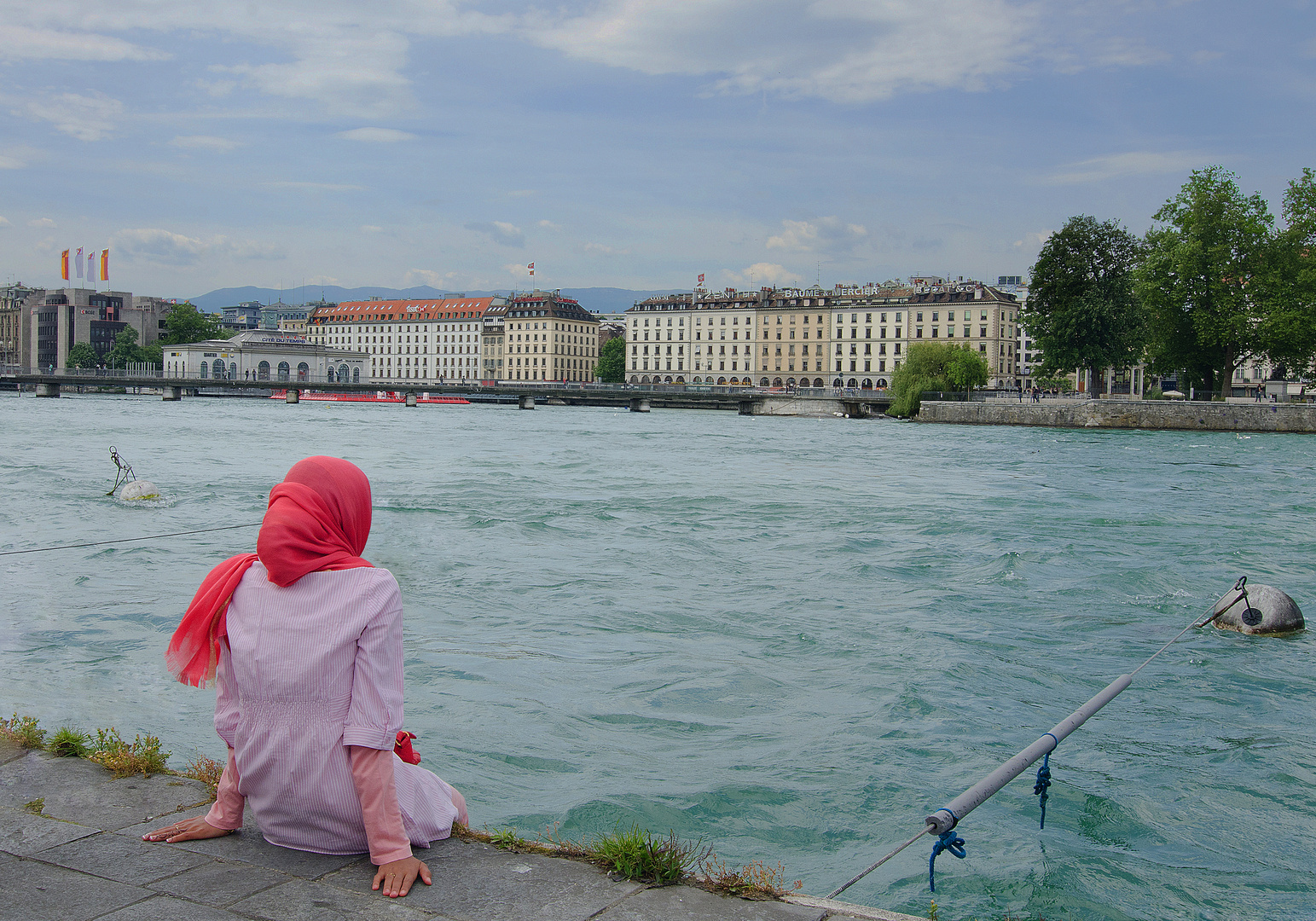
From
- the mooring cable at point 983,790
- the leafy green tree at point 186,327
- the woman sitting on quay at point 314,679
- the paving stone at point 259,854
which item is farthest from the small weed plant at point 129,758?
the leafy green tree at point 186,327

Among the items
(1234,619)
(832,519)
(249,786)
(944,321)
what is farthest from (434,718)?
(944,321)

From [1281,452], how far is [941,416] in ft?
93.2

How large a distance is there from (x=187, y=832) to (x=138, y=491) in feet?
57.0

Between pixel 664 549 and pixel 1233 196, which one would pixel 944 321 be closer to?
pixel 1233 196

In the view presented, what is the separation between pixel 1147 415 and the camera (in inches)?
2263

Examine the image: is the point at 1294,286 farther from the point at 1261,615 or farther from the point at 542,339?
the point at 542,339

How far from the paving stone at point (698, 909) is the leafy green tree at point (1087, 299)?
5989cm

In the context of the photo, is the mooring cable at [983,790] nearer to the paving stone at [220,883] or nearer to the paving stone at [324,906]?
the paving stone at [324,906]

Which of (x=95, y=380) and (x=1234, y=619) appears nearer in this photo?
(x=1234, y=619)

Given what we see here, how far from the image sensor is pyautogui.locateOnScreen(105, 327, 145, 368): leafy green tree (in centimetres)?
12712

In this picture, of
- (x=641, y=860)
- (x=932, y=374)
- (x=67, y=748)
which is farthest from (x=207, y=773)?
(x=932, y=374)

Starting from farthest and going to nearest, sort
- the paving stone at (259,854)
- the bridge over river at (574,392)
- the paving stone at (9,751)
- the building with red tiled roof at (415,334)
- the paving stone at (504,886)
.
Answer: the building with red tiled roof at (415,334)
the bridge over river at (574,392)
the paving stone at (9,751)
the paving stone at (259,854)
the paving stone at (504,886)

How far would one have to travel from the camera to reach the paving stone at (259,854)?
9.34ft

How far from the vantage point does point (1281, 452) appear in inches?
1534
